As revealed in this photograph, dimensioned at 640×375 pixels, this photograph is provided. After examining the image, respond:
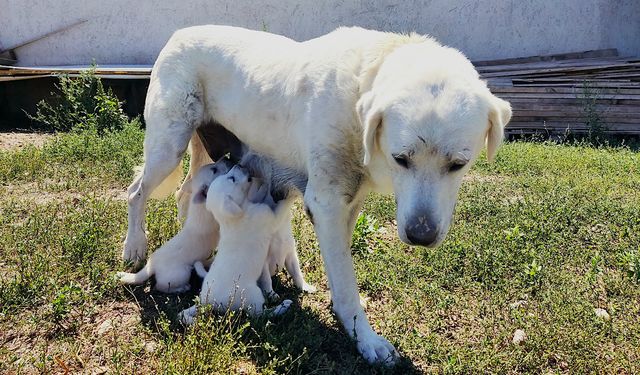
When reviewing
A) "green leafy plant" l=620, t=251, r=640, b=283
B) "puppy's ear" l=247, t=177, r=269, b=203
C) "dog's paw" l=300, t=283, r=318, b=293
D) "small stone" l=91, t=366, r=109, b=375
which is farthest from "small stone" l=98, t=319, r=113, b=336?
"green leafy plant" l=620, t=251, r=640, b=283

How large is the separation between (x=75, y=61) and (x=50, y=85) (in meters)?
1.34

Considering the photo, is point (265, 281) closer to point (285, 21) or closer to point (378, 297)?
point (378, 297)

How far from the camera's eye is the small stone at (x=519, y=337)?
3.50m

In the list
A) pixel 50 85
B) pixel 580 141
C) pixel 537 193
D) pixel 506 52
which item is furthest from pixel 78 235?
pixel 506 52

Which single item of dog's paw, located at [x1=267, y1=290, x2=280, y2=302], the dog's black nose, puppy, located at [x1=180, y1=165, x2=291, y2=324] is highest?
the dog's black nose

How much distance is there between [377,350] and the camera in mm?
3334

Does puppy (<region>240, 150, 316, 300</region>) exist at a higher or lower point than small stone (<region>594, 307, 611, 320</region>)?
higher

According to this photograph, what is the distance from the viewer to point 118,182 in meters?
6.20

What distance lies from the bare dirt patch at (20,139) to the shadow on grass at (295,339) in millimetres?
5003

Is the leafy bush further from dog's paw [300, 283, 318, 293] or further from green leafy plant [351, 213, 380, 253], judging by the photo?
dog's paw [300, 283, 318, 293]

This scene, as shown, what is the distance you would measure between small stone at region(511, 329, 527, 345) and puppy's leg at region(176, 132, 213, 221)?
8.28 ft

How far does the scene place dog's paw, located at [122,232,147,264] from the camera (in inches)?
167

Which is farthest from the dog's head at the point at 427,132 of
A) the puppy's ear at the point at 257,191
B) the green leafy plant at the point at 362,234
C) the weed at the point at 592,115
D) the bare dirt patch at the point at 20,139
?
the weed at the point at 592,115

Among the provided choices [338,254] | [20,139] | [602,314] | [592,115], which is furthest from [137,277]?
[592,115]
